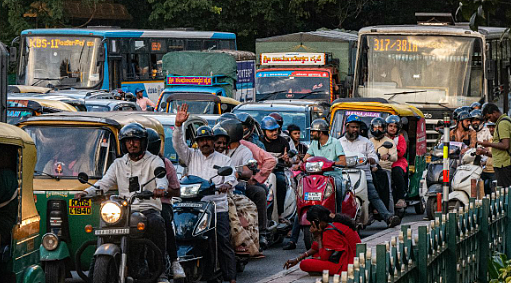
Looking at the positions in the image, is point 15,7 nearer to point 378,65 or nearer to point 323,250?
point 378,65

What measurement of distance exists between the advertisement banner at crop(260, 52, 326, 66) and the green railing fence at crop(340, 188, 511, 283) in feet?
69.6

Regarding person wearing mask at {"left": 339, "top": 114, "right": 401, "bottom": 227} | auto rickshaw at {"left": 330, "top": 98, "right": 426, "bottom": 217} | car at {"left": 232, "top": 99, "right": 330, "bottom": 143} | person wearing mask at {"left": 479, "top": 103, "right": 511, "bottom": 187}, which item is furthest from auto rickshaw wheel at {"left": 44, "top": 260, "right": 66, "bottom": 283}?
car at {"left": 232, "top": 99, "right": 330, "bottom": 143}

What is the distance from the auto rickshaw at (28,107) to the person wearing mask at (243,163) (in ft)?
18.0

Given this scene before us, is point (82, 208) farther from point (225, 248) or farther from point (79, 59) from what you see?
point (79, 59)

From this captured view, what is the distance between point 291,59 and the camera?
30641 mm

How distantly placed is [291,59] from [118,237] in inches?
880

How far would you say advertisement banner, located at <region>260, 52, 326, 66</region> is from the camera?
3064cm

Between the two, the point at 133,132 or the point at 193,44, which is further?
the point at 193,44

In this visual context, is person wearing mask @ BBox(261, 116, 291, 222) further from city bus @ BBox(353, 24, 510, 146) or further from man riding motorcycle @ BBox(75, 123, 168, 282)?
city bus @ BBox(353, 24, 510, 146)

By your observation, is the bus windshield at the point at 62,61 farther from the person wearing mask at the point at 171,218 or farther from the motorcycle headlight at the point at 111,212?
the motorcycle headlight at the point at 111,212

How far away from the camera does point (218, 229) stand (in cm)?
1041

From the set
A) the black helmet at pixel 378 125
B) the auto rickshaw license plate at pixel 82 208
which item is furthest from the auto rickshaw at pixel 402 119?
the auto rickshaw license plate at pixel 82 208

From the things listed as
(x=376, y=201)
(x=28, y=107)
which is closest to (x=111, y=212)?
(x=376, y=201)

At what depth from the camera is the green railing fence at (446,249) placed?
5.69 meters
